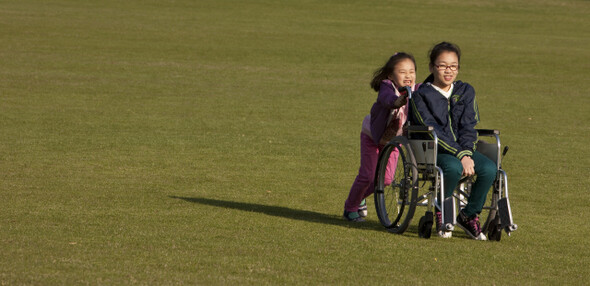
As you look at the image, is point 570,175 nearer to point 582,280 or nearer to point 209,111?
point 582,280

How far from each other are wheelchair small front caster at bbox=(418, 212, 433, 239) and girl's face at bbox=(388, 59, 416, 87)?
118 cm

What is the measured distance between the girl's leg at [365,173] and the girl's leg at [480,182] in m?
1.00

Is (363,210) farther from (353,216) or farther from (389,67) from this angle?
(389,67)

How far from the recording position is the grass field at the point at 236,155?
5.79 metres

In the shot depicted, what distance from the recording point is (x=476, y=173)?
6.79 metres

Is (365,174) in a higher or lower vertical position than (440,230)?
higher

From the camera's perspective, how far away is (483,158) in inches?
269

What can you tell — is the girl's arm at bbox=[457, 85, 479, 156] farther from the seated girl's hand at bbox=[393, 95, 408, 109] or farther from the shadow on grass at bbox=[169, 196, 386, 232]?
the shadow on grass at bbox=[169, 196, 386, 232]

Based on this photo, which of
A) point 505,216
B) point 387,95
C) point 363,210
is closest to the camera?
point 505,216

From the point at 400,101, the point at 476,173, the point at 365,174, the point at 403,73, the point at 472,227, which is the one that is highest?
the point at 403,73

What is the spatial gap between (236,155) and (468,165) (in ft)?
16.7

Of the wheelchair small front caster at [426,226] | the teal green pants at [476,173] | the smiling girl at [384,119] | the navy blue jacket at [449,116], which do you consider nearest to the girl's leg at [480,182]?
the teal green pants at [476,173]

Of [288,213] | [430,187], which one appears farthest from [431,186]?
[288,213]

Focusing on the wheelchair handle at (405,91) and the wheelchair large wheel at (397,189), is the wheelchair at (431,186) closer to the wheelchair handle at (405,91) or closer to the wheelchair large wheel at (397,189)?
the wheelchair large wheel at (397,189)
